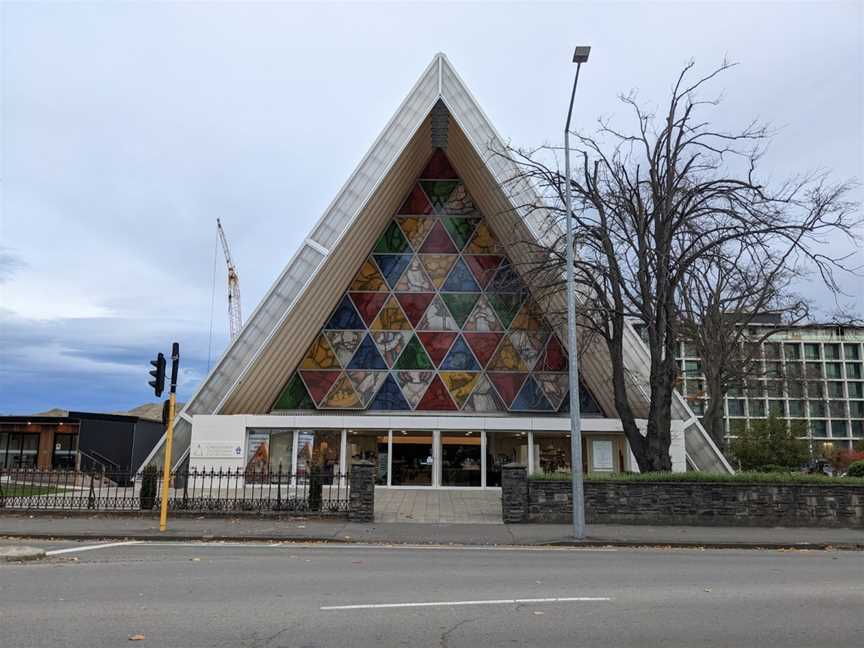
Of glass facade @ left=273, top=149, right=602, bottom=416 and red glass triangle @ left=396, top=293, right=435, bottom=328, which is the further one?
red glass triangle @ left=396, top=293, right=435, bottom=328

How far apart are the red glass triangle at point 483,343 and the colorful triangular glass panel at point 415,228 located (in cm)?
438

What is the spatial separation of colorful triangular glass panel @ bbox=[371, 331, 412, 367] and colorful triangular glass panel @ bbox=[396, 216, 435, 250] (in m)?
3.75

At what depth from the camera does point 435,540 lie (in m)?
13.0

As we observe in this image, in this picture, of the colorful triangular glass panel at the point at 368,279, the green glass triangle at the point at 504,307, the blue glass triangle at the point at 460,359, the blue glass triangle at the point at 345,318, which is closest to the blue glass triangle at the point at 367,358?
the blue glass triangle at the point at 345,318

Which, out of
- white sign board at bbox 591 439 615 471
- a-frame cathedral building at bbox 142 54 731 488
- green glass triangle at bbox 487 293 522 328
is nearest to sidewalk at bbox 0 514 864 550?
a-frame cathedral building at bbox 142 54 731 488

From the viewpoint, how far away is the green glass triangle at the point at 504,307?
2709 cm

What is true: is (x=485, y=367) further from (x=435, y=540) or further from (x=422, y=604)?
(x=422, y=604)

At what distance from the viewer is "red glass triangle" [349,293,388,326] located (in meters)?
27.2

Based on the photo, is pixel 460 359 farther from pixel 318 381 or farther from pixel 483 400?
pixel 318 381

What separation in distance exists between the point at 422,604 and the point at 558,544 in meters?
6.66

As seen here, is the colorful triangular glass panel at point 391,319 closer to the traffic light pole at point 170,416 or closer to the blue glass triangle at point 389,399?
the blue glass triangle at point 389,399

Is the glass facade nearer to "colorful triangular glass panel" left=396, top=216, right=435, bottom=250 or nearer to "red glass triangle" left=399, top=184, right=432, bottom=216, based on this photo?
"colorful triangular glass panel" left=396, top=216, right=435, bottom=250

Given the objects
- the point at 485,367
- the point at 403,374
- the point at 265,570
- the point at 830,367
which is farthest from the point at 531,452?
the point at 830,367

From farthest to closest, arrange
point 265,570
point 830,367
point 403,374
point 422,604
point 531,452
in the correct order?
point 830,367 < point 403,374 < point 531,452 < point 265,570 < point 422,604
